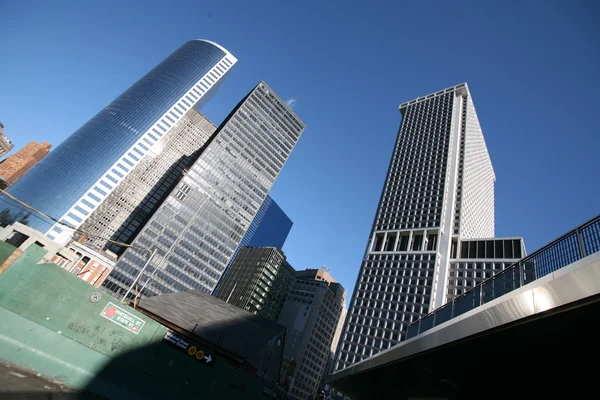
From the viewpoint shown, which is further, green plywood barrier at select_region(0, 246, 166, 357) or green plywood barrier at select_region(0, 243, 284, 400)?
green plywood barrier at select_region(0, 246, 166, 357)

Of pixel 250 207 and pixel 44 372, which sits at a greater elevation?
pixel 250 207

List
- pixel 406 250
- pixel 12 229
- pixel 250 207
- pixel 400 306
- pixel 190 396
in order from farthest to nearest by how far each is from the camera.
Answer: pixel 250 207, pixel 406 250, pixel 400 306, pixel 12 229, pixel 190 396

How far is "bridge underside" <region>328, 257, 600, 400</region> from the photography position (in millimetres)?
5633

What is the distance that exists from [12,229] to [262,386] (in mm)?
64115

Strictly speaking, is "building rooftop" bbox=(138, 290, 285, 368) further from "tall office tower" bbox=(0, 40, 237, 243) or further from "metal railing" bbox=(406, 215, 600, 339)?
"tall office tower" bbox=(0, 40, 237, 243)

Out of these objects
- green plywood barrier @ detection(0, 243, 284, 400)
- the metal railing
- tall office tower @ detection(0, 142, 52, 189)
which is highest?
tall office tower @ detection(0, 142, 52, 189)

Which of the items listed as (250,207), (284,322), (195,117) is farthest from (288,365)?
(195,117)

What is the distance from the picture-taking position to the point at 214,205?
114m

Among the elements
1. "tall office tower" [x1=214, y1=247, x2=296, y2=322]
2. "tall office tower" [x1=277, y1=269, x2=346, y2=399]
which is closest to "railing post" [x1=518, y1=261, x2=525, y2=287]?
"tall office tower" [x1=277, y1=269, x2=346, y2=399]

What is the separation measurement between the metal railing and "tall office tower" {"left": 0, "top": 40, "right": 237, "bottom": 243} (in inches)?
4767

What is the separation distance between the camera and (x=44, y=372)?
1433 centimetres

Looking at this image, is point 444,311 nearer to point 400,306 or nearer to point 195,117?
point 400,306

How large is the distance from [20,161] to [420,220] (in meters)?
204

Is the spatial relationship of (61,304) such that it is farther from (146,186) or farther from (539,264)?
(146,186)
